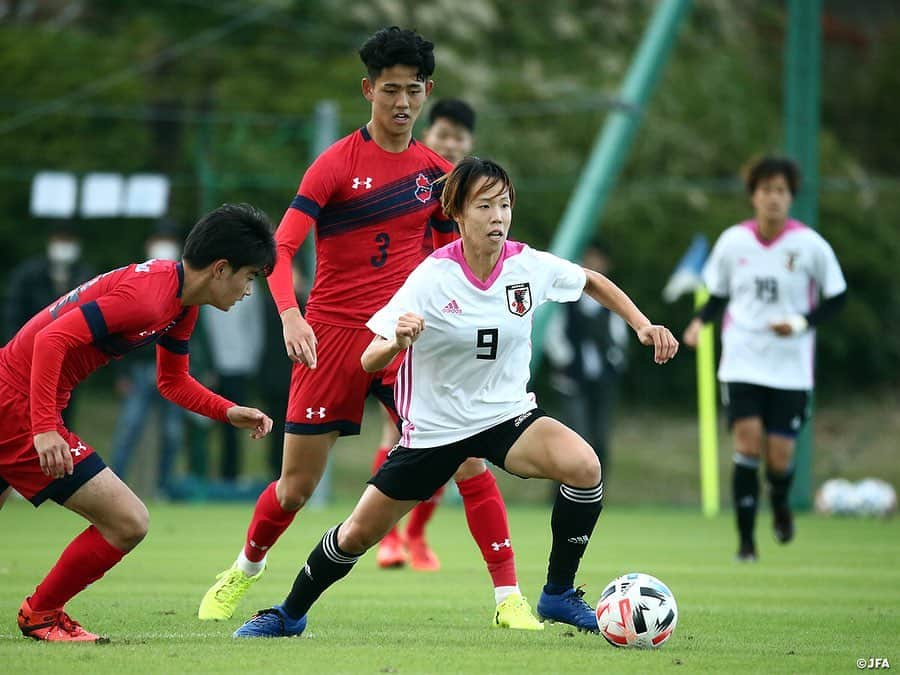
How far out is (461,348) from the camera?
267 inches

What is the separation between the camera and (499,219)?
6754 millimetres

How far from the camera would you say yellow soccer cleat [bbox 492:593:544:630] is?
713 centimetres

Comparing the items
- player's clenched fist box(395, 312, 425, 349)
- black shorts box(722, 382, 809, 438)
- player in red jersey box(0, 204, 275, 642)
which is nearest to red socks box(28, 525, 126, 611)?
player in red jersey box(0, 204, 275, 642)

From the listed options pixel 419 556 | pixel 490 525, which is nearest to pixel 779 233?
pixel 419 556

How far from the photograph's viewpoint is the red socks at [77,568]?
659 centimetres

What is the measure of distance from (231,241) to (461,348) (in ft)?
3.35

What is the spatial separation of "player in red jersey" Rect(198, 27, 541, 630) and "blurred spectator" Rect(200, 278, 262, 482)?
30.0ft

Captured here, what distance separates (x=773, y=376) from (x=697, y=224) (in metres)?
7.94

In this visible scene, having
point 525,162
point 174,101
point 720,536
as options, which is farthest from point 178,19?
point 720,536

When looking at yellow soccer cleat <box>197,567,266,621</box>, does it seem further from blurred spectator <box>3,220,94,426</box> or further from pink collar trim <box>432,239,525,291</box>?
blurred spectator <box>3,220,94,426</box>

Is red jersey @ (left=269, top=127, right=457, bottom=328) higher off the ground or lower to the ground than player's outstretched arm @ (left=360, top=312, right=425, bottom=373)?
higher

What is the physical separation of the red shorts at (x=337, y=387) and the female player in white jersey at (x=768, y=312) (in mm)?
3826

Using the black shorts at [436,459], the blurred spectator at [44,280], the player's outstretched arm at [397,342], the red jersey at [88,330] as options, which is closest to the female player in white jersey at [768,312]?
the black shorts at [436,459]

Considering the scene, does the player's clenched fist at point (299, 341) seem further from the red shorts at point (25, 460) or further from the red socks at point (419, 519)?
the red socks at point (419, 519)
